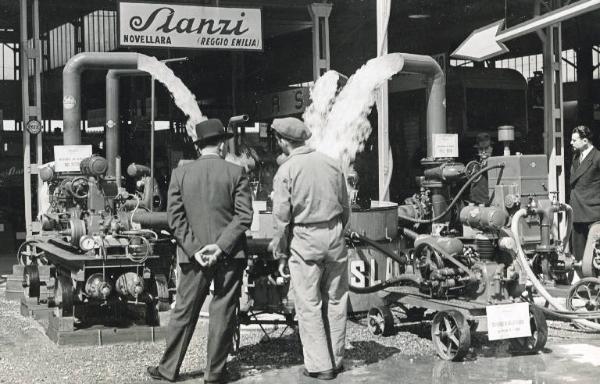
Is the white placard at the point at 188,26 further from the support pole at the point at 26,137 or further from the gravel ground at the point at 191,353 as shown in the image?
the gravel ground at the point at 191,353

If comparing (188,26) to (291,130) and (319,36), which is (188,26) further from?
(291,130)

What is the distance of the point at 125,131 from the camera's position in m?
18.0

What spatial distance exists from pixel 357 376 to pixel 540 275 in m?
3.27

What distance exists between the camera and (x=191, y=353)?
21.8 ft

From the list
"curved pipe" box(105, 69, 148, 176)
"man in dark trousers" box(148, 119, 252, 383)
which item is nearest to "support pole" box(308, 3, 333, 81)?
"curved pipe" box(105, 69, 148, 176)

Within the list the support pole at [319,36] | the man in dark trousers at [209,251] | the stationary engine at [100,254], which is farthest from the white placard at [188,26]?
the man in dark trousers at [209,251]

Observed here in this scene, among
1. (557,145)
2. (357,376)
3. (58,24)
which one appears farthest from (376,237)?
(58,24)

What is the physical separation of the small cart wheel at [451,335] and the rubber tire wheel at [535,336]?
62 cm

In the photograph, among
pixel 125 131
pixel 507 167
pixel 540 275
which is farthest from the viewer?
pixel 125 131

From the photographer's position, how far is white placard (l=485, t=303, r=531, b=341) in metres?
6.24

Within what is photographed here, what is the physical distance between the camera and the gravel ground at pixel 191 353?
604 centimetres

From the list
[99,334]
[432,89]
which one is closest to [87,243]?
[99,334]

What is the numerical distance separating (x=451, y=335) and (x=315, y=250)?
56.8 inches

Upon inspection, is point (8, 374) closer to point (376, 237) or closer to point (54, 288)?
point (54, 288)
